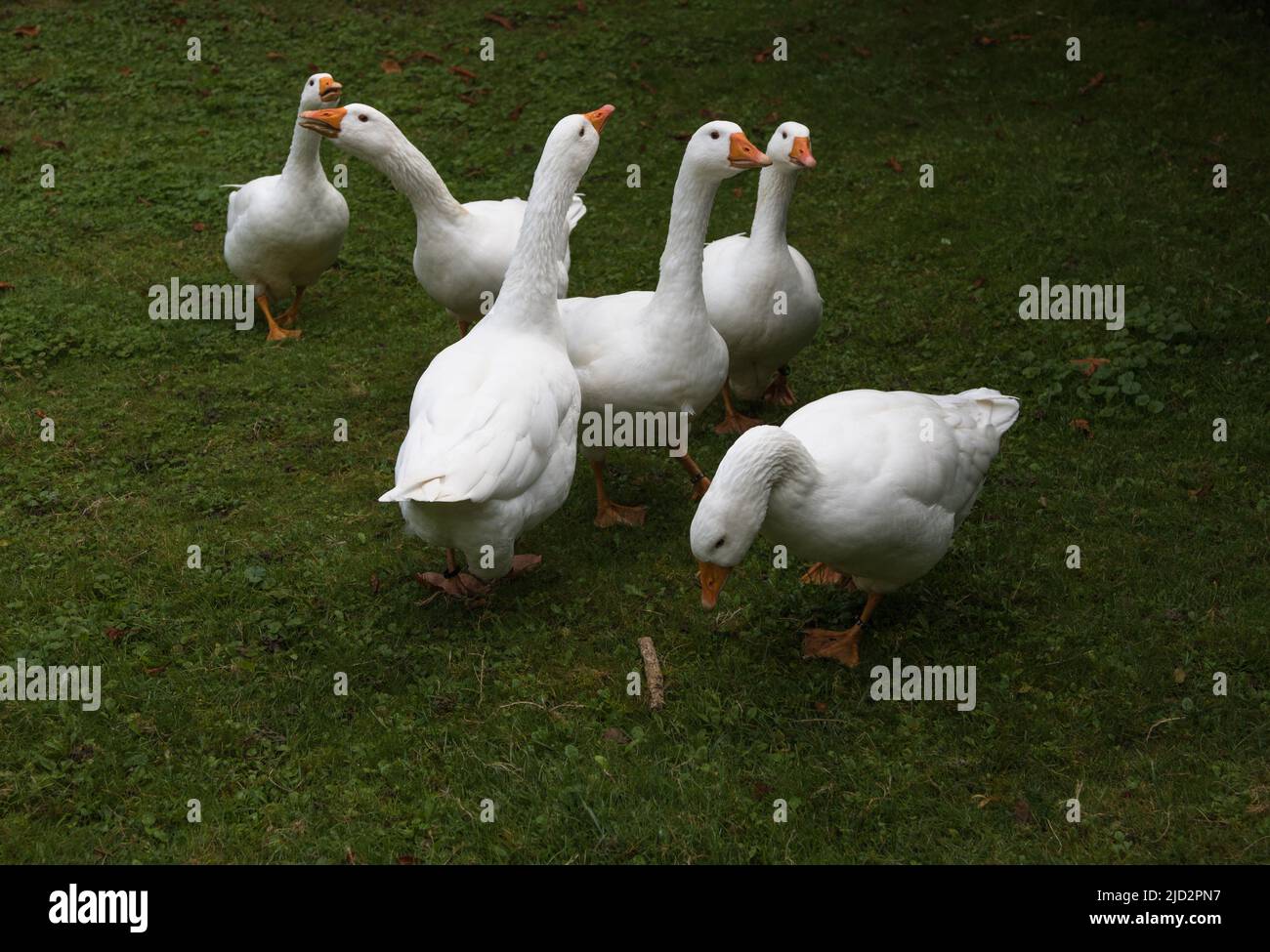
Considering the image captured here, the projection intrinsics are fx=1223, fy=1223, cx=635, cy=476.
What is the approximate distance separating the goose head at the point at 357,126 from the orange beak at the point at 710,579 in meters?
3.41

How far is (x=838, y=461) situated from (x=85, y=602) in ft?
11.2

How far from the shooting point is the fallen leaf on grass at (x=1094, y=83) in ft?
35.8

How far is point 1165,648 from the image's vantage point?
17.0 feet

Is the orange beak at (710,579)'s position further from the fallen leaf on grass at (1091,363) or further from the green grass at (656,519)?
the fallen leaf on grass at (1091,363)

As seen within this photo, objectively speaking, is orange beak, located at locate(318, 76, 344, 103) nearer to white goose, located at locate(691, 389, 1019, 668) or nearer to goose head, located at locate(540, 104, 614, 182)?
goose head, located at locate(540, 104, 614, 182)

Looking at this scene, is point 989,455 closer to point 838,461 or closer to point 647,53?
point 838,461

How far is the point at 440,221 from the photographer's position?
6996 millimetres

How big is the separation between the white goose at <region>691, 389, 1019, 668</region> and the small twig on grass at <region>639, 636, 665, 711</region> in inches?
20.6

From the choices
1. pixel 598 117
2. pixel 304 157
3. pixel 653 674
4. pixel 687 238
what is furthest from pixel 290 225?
pixel 653 674

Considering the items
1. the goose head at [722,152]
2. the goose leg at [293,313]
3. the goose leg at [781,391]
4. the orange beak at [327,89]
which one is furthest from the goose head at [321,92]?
the goose leg at [781,391]

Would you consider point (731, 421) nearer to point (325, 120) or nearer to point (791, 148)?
point (791, 148)

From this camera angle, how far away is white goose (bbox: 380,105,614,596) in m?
4.91

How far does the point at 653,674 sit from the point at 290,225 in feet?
14.6

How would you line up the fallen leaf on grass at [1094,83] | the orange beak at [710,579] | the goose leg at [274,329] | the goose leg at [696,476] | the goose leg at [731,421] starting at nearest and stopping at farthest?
the orange beak at [710,579] < the goose leg at [696,476] < the goose leg at [731,421] < the goose leg at [274,329] < the fallen leaf on grass at [1094,83]
